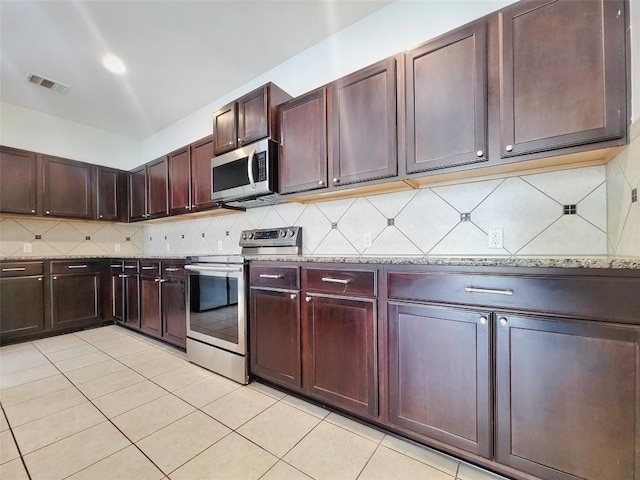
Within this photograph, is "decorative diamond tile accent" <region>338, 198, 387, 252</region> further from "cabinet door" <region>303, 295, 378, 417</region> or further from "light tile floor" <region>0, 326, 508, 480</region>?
"light tile floor" <region>0, 326, 508, 480</region>

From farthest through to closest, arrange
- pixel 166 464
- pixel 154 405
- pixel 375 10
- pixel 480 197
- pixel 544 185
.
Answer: pixel 375 10 → pixel 154 405 → pixel 480 197 → pixel 544 185 → pixel 166 464

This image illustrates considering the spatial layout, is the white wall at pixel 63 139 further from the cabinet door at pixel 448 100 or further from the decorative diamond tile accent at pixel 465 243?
the decorative diamond tile accent at pixel 465 243

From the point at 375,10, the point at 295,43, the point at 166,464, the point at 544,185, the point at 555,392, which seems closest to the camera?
Result: the point at 555,392

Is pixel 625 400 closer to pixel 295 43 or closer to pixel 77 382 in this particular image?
pixel 295 43

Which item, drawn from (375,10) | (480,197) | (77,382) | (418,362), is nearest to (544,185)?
(480,197)

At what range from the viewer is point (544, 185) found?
1444 mm

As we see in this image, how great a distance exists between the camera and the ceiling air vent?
2693mm

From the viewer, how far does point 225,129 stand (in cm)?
250

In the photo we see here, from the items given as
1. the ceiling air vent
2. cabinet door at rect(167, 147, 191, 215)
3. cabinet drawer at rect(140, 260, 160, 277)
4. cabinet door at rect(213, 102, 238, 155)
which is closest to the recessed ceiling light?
the ceiling air vent

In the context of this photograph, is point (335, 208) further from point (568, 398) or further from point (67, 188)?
point (67, 188)

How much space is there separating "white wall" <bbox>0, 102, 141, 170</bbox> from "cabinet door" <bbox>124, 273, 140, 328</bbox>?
1951mm

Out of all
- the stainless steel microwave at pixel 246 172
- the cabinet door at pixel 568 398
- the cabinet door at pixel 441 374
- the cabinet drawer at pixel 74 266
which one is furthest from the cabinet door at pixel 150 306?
the cabinet door at pixel 568 398

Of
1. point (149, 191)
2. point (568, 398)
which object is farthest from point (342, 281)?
point (149, 191)

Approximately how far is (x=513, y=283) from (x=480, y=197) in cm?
Answer: 70
